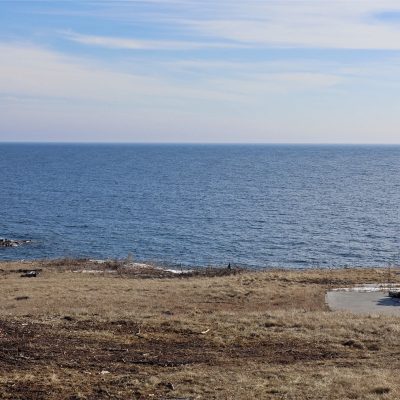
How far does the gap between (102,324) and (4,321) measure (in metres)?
3.01

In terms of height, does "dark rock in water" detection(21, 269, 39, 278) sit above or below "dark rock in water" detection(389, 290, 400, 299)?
below

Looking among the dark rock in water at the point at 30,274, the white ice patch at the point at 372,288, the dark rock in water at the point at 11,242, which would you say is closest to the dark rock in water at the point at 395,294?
the white ice patch at the point at 372,288

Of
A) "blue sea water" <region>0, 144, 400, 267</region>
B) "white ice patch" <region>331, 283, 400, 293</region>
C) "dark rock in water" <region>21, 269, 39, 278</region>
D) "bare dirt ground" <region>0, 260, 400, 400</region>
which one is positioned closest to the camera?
"bare dirt ground" <region>0, 260, 400, 400</region>

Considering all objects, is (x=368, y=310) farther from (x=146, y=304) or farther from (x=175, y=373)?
(x=175, y=373)

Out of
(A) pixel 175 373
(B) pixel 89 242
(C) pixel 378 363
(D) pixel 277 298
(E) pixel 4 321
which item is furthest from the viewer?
(B) pixel 89 242

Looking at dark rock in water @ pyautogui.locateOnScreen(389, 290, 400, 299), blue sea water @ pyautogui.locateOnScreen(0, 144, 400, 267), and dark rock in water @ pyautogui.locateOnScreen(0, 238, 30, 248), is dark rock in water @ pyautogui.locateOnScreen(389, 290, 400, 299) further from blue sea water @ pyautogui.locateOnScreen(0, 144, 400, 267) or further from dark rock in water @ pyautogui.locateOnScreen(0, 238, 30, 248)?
dark rock in water @ pyautogui.locateOnScreen(0, 238, 30, 248)

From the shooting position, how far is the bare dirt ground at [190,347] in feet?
44.0

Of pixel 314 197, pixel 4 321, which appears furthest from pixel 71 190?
pixel 4 321

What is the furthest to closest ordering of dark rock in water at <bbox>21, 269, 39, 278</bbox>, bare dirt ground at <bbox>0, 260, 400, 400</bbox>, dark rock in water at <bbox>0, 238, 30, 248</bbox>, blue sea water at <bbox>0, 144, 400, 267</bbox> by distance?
dark rock in water at <bbox>0, 238, 30, 248</bbox> → blue sea water at <bbox>0, 144, 400, 267</bbox> → dark rock in water at <bbox>21, 269, 39, 278</bbox> → bare dirt ground at <bbox>0, 260, 400, 400</bbox>

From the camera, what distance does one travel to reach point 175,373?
1463 centimetres

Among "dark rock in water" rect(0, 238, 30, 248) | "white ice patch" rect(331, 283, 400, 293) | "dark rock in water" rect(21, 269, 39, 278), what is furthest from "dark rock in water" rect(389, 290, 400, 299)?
"dark rock in water" rect(0, 238, 30, 248)

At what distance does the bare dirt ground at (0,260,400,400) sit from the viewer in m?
13.4

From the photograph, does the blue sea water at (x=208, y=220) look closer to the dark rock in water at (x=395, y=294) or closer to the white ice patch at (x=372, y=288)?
the white ice patch at (x=372, y=288)

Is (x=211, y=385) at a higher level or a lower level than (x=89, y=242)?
higher
